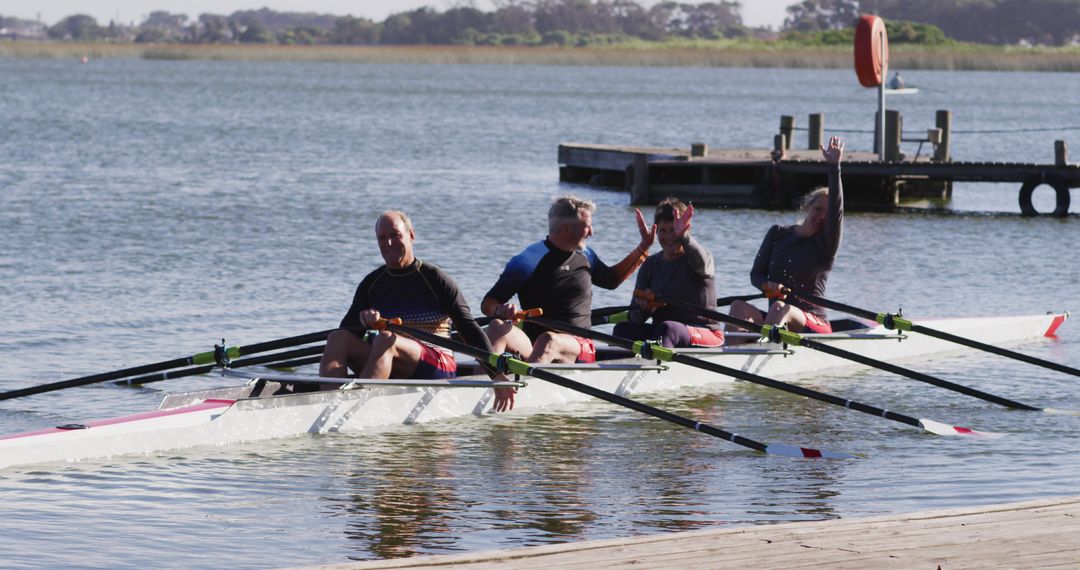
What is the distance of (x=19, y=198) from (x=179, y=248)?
8139mm

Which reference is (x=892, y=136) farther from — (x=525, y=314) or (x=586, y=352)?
(x=525, y=314)

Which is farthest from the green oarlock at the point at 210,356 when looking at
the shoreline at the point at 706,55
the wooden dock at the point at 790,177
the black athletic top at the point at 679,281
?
the shoreline at the point at 706,55

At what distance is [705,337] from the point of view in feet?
37.9

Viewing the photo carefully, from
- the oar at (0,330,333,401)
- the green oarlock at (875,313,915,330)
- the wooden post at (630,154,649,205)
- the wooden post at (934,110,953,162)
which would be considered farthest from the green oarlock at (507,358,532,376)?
the wooden post at (934,110,953,162)

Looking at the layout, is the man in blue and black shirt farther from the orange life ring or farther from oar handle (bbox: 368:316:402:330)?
the orange life ring

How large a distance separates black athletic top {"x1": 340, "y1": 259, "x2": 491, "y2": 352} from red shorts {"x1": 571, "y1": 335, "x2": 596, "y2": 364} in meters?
1.32

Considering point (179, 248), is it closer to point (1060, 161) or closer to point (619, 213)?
point (619, 213)

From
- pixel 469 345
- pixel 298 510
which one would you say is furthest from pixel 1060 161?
pixel 298 510

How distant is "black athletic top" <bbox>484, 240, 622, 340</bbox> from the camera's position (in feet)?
33.7

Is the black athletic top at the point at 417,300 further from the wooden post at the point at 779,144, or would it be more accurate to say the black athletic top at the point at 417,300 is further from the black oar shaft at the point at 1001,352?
the wooden post at the point at 779,144

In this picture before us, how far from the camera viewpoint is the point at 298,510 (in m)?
8.17

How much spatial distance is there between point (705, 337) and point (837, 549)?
214 inches

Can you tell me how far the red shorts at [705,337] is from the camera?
1143 centimetres

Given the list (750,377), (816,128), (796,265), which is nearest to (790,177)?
(816,128)
